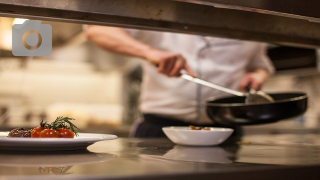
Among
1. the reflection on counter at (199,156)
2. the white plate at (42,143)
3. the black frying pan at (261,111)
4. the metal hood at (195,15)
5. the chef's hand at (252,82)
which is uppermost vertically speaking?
the metal hood at (195,15)

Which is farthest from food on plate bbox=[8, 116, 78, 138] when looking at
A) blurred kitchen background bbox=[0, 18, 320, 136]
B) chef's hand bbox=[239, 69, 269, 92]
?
blurred kitchen background bbox=[0, 18, 320, 136]

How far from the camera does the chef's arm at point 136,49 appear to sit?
3.85 ft

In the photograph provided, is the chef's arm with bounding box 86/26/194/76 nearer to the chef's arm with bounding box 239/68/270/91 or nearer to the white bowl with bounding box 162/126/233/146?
the white bowl with bounding box 162/126/233/146

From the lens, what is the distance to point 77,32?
2539 millimetres

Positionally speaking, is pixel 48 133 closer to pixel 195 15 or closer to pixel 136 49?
pixel 195 15

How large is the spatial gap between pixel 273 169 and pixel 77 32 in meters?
2.22

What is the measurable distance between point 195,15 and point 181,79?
2.13 feet

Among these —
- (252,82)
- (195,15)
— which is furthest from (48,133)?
(252,82)

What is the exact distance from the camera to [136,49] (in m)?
1.36

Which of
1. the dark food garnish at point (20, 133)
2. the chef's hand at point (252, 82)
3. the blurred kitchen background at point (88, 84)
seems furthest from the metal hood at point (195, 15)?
the blurred kitchen background at point (88, 84)

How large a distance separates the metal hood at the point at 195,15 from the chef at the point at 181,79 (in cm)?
51

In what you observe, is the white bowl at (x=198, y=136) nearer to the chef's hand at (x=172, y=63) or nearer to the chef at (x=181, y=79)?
the chef's hand at (x=172, y=63)

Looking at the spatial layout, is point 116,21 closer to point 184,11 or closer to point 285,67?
point 184,11

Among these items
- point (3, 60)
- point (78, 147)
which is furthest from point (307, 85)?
point (78, 147)
